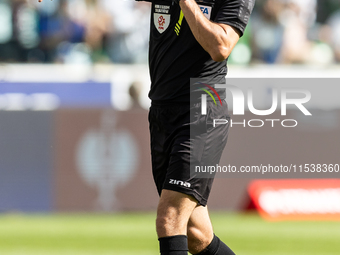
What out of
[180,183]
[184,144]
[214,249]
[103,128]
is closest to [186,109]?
[184,144]

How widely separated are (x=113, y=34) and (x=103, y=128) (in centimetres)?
198

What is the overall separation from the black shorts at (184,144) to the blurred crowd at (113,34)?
6.33 m

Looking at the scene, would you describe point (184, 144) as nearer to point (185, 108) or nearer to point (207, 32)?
point (185, 108)

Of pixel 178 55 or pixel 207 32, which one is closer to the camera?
pixel 207 32

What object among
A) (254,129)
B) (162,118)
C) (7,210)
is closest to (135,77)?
(254,129)

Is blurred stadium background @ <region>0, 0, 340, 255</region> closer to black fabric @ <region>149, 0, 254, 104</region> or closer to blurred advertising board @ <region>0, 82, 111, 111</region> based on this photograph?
blurred advertising board @ <region>0, 82, 111, 111</region>

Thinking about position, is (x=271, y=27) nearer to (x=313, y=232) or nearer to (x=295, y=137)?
(x=295, y=137)

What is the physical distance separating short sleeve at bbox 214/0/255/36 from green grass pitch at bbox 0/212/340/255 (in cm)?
348

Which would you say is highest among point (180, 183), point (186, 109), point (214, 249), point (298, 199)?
point (186, 109)

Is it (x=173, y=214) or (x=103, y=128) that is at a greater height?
(x=173, y=214)

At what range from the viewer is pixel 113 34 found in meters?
10.7

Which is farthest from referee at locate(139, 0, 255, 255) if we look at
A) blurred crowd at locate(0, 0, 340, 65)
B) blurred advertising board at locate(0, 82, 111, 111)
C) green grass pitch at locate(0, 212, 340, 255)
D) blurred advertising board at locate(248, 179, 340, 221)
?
blurred crowd at locate(0, 0, 340, 65)

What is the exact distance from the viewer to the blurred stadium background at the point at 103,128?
8984mm

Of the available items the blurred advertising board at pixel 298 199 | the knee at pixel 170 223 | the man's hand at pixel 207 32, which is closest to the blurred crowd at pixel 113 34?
the blurred advertising board at pixel 298 199
